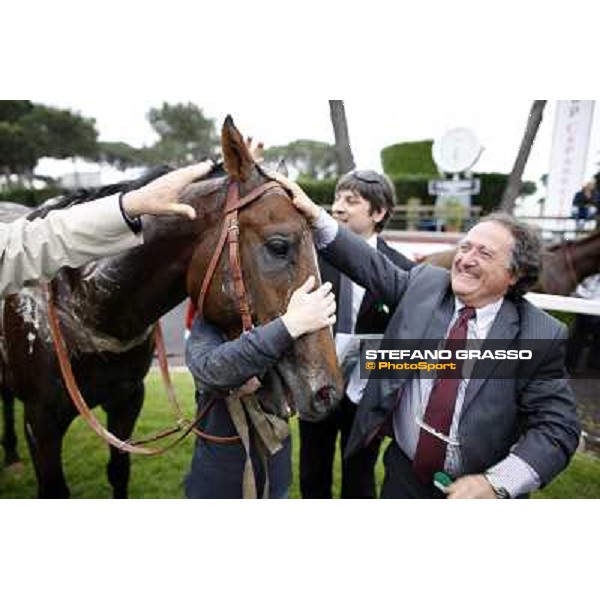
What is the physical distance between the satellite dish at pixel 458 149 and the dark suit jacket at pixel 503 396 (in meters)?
0.99

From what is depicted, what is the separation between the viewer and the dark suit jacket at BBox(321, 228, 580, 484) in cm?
134

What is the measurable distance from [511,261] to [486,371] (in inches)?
13.7

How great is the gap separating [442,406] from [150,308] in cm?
117

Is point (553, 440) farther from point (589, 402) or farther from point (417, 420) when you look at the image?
point (589, 402)

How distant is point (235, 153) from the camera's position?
4.96 ft

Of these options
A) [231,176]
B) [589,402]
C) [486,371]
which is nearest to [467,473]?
[486,371]

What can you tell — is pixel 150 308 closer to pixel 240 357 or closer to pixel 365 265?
pixel 240 357

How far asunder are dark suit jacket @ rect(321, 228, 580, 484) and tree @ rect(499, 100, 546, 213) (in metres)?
0.98

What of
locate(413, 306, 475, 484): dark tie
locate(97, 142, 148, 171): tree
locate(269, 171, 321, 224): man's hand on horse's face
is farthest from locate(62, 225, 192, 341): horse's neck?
locate(97, 142, 148, 171): tree

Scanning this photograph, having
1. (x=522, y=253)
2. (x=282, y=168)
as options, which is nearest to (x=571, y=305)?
(x=522, y=253)

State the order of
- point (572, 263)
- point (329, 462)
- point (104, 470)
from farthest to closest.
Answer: point (572, 263)
point (104, 470)
point (329, 462)

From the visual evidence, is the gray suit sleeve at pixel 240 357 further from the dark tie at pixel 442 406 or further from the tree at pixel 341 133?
the tree at pixel 341 133

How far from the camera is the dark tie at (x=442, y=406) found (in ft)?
4.75

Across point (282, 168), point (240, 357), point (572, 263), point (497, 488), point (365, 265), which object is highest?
point (282, 168)
